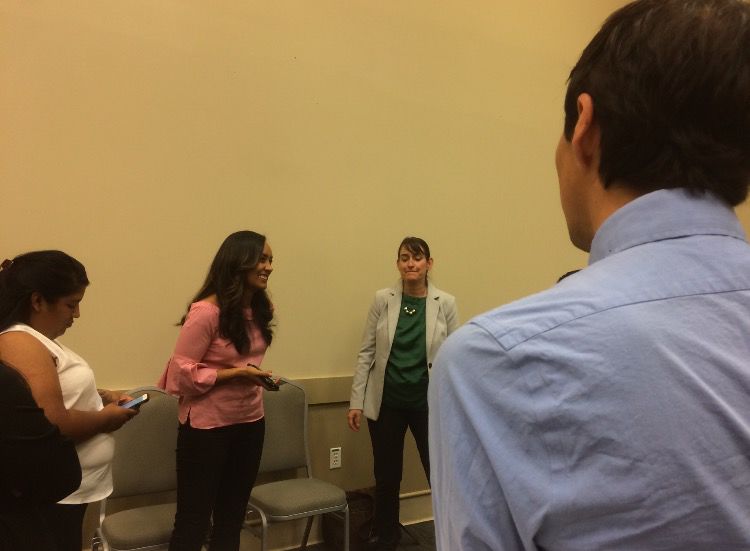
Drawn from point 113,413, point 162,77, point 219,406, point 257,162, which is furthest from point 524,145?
point 113,413

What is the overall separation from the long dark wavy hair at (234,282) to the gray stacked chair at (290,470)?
68cm

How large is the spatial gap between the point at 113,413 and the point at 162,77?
1752 mm

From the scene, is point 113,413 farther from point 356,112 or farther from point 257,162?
point 356,112

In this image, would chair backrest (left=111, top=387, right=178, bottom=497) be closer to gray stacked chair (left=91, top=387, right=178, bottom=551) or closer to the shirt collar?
gray stacked chair (left=91, top=387, right=178, bottom=551)

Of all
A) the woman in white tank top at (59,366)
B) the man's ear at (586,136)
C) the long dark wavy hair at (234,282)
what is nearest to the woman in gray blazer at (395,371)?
the long dark wavy hair at (234,282)

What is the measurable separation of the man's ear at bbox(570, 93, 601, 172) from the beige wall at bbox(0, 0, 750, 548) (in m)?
2.53

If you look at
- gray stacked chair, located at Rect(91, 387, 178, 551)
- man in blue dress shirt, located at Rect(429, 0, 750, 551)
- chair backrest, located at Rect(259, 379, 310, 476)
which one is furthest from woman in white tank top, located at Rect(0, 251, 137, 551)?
man in blue dress shirt, located at Rect(429, 0, 750, 551)

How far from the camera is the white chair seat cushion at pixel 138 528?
213cm

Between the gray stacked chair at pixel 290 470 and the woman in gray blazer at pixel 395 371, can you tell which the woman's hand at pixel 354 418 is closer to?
the woman in gray blazer at pixel 395 371

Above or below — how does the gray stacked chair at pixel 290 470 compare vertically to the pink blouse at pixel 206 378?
below

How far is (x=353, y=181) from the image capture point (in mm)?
3273

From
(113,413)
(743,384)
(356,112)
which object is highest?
(356,112)

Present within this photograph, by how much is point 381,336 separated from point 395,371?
196 millimetres

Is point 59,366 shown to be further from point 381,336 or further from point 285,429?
point 381,336
